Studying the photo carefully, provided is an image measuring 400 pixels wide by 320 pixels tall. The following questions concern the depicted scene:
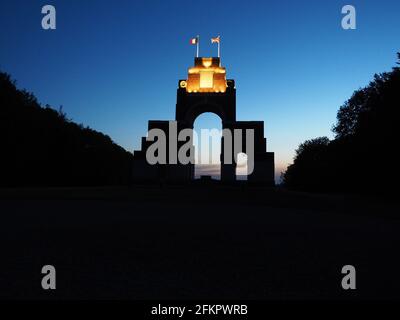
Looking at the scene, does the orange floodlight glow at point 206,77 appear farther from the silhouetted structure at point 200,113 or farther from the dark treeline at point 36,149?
the dark treeline at point 36,149

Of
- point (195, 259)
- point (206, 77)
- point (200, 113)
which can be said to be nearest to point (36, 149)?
point (200, 113)

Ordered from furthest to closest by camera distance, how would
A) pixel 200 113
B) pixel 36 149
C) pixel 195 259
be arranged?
pixel 200 113
pixel 36 149
pixel 195 259

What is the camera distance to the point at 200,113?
160ft

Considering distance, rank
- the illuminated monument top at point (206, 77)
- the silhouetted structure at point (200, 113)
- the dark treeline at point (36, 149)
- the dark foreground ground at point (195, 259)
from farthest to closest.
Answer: the illuminated monument top at point (206, 77) < the silhouetted structure at point (200, 113) < the dark treeline at point (36, 149) < the dark foreground ground at point (195, 259)

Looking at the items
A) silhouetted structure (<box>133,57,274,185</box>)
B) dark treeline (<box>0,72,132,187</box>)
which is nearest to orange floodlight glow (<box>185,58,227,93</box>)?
silhouetted structure (<box>133,57,274,185</box>)

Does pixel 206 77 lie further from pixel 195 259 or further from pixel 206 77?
pixel 195 259

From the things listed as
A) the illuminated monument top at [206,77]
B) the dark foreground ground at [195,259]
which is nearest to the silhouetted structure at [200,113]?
the illuminated monument top at [206,77]

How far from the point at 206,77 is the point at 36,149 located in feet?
82.0

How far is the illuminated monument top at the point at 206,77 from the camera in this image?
4819cm

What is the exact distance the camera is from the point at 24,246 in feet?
24.6

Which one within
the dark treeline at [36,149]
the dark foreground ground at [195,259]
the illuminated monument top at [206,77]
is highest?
the illuminated monument top at [206,77]

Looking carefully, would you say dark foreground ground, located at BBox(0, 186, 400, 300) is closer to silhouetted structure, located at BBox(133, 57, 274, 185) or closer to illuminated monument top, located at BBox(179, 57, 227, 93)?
silhouetted structure, located at BBox(133, 57, 274, 185)

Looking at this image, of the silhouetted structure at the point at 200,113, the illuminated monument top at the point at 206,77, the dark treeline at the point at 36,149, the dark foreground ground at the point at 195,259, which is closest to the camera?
the dark foreground ground at the point at 195,259
